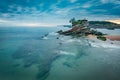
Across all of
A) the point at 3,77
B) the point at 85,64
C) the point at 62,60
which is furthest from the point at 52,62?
the point at 3,77

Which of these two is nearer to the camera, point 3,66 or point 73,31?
point 3,66

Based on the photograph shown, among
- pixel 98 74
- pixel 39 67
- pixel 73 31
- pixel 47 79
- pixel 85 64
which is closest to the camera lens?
pixel 47 79

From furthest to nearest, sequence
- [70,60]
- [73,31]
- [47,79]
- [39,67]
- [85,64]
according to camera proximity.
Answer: [73,31] < [70,60] < [85,64] < [39,67] < [47,79]

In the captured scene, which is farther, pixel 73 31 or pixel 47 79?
pixel 73 31

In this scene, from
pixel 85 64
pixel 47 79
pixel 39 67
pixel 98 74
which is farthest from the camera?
pixel 85 64

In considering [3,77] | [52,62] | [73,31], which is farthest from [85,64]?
[73,31]

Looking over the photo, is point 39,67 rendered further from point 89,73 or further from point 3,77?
point 89,73

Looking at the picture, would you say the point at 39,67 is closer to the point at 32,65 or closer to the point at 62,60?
the point at 32,65

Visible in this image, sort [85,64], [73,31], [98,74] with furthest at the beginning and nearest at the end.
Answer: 1. [73,31]
2. [85,64]
3. [98,74]
